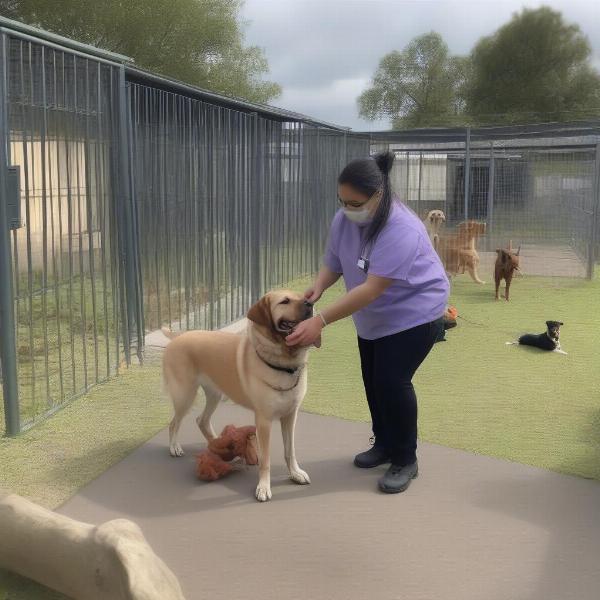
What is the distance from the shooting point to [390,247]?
371 centimetres

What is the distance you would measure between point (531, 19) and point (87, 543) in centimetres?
5907

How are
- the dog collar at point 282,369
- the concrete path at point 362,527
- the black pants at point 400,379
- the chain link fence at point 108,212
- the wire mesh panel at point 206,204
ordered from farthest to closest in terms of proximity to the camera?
the wire mesh panel at point 206,204 < the chain link fence at point 108,212 < the black pants at point 400,379 < the dog collar at point 282,369 < the concrete path at point 362,527

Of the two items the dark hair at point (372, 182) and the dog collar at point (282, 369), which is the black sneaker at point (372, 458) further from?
the dark hair at point (372, 182)

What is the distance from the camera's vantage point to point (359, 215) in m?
3.80

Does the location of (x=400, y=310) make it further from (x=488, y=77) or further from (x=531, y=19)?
(x=531, y=19)

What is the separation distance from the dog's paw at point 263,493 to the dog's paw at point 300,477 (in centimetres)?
24

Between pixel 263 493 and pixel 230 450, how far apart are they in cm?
49

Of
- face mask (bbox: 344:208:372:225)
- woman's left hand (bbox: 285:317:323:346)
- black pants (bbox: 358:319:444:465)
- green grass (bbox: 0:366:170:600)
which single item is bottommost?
green grass (bbox: 0:366:170:600)

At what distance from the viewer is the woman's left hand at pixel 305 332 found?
3621 millimetres

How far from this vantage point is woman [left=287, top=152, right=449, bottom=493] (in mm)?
3717

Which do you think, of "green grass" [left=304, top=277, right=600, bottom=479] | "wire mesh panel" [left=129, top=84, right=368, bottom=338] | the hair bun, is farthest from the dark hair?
"wire mesh panel" [left=129, top=84, right=368, bottom=338]

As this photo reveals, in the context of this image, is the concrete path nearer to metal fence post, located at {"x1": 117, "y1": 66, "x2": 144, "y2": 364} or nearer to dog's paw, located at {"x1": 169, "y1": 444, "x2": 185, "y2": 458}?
dog's paw, located at {"x1": 169, "y1": 444, "x2": 185, "y2": 458}

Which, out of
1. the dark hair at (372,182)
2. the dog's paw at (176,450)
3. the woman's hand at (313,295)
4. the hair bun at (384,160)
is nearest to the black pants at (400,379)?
the woman's hand at (313,295)

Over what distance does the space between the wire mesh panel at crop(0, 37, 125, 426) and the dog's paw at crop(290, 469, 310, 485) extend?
6.68 feet
